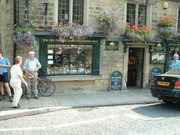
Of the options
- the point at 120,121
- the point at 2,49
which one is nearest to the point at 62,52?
the point at 2,49

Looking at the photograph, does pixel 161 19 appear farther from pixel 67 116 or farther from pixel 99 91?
pixel 67 116

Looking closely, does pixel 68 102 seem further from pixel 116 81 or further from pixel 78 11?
pixel 78 11

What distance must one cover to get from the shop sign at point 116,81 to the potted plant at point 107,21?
2.23m

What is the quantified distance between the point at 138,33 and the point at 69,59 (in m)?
3.74

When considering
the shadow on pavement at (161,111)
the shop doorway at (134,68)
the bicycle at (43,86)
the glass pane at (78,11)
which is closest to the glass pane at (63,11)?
the glass pane at (78,11)

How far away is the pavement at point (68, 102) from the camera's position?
6.80m

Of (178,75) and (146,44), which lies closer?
(178,75)

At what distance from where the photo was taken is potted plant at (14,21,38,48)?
8.54 meters

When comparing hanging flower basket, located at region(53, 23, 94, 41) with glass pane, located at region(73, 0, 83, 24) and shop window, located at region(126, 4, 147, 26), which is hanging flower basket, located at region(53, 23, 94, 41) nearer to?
glass pane, located at region(73, 0, 83, 24)

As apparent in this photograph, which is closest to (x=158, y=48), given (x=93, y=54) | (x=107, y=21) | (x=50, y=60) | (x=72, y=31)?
(x=107, y=21)

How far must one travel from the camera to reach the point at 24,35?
27.9 ft

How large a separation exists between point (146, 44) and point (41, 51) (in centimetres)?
549

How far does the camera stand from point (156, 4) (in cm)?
1158

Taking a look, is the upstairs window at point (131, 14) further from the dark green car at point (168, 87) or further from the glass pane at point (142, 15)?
the dark green car at point (168, 87)
